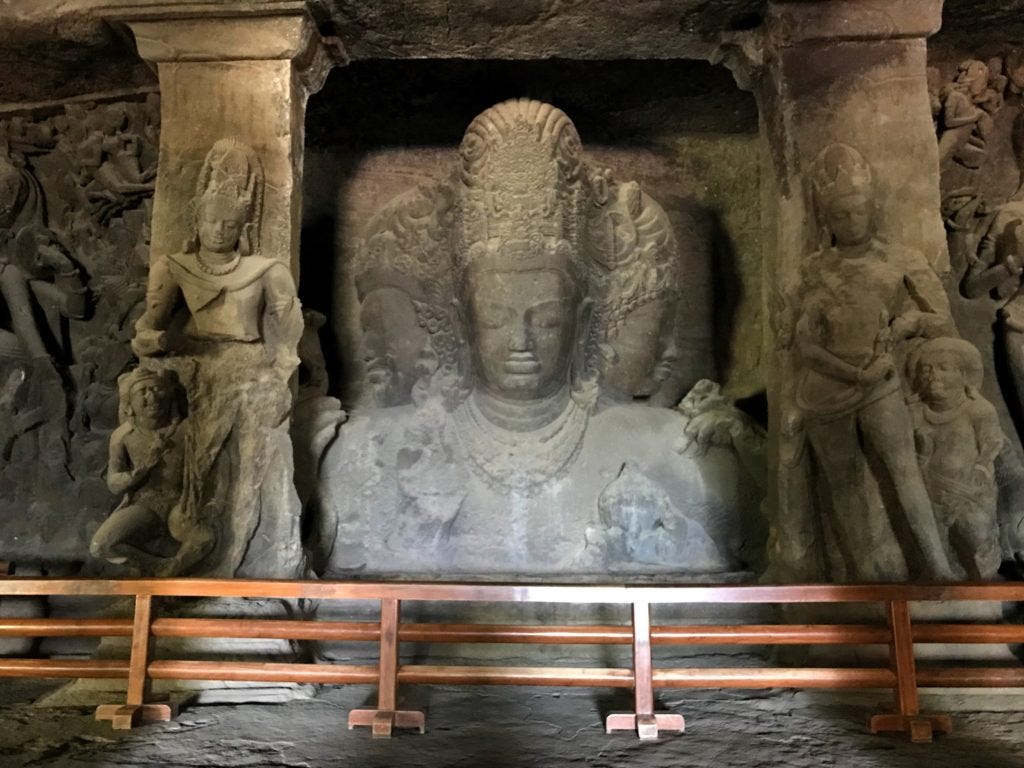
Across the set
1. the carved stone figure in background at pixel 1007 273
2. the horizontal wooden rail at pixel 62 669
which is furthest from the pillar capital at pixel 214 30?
the carved stone figure in background at pixel 1007 273

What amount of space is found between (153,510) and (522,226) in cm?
203

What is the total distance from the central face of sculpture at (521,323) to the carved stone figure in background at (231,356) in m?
0.94

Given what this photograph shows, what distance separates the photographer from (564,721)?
2.73 metres

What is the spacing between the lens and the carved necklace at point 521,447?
3.97m

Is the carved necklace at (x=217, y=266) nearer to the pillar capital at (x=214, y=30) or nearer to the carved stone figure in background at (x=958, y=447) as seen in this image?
the pillar capital at (x=214, y=30)

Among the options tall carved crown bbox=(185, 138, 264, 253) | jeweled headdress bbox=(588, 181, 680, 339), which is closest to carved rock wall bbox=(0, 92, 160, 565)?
tall carved crown bbox=(185, 138, 264, 253)

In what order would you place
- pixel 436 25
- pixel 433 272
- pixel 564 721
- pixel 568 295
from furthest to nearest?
pixel 433 272, pixel 568 295, pixel 436 25, pixel 564 721

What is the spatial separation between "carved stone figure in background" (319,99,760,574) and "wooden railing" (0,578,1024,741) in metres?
1.24

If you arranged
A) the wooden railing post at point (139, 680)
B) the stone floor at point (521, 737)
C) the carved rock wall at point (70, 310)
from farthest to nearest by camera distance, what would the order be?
the carved rock wall at point (70, 310), the wooden railing post at point (139, 680), the stone floor at point (521, 737)

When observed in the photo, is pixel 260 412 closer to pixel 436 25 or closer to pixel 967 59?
pixel 436 25

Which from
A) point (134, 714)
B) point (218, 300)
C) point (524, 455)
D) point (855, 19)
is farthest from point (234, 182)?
point (855, 19)

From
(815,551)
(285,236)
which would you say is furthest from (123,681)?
(815,551)

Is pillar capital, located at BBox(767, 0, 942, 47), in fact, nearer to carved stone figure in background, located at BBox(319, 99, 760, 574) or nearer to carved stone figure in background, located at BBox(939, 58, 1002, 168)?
carved stone figure in background, located at BBox(939, 58, 1002, 168)

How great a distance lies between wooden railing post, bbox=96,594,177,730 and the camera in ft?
8.52
